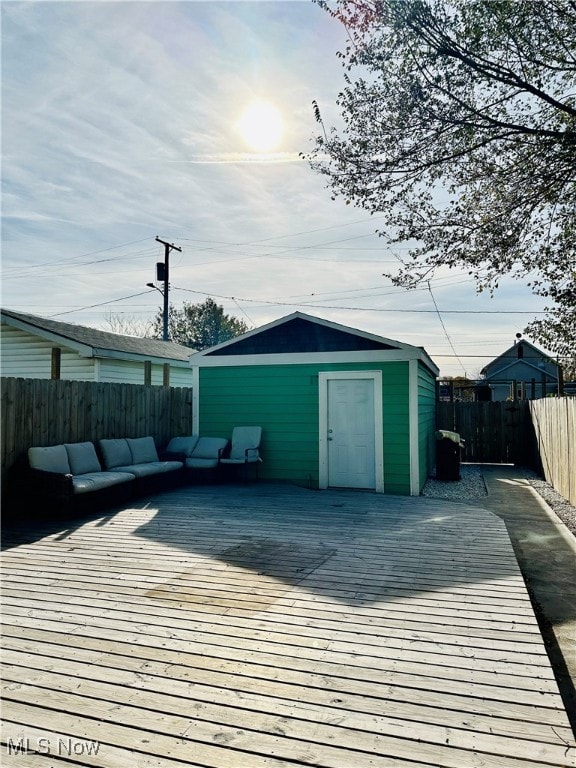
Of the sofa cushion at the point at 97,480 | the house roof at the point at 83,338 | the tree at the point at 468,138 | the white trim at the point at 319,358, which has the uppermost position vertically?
the tree at the point at 468,138

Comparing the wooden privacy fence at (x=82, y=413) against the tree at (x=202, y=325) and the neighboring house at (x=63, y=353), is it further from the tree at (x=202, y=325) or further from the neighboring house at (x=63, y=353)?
the tree at (x=202, y=325)

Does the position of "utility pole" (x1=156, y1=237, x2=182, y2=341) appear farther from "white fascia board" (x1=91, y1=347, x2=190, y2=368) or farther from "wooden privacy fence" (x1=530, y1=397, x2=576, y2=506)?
"wooden privacy fence" (x1=530, y1=397, x2=576, y2=506)

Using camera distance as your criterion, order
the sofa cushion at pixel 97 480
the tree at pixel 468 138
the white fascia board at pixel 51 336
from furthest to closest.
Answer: the white fascia board at pixel 51 336 → the sofa cushion at pixel 97 480 → the tree at pixel 468 138

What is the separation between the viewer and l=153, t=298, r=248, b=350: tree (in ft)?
87.8

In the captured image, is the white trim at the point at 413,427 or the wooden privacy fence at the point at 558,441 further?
the white trim at the point at 413,427

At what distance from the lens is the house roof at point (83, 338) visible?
1011 centimetres

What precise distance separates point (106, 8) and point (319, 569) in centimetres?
597

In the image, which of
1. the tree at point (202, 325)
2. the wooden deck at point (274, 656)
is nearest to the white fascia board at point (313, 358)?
the wooden deck at point (274, 656)

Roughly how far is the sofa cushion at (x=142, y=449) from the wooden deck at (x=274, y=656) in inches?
116

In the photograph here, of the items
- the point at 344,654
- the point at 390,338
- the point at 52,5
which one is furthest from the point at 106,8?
the point at 344,654

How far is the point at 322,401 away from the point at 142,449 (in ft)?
10.1

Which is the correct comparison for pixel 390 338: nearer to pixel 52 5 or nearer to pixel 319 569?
pixel 319 569

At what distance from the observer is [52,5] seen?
16.3 feet

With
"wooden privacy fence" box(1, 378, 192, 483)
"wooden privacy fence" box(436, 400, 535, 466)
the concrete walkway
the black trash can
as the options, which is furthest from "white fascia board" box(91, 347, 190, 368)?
the concrete walkway
